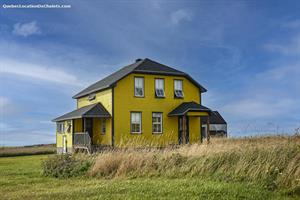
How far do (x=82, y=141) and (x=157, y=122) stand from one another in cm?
590

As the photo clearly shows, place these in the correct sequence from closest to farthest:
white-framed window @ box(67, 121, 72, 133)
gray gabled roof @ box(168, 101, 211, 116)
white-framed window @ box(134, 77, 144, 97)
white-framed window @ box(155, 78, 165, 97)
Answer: gray gabled roof @ box(168, 101, 211, 116), white-framed window @ box(134, 77, 144, 97), white-framed window @ box(155, 78, 165, 97), white-framed window @ box(67, 121, 72, 133)

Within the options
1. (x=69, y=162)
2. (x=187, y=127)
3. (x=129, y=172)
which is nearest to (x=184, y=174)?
(x=129, y=172)

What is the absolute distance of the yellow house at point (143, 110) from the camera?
2645 cm

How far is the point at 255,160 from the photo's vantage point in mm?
10789

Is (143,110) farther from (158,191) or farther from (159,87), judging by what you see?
(158,191)

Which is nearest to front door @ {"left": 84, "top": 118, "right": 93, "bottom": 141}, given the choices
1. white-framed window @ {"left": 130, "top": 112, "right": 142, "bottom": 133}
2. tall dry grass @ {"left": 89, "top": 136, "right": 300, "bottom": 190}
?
white-framed window @ {"left": 130, "top": 112, "right": 142, "bottom": 133}

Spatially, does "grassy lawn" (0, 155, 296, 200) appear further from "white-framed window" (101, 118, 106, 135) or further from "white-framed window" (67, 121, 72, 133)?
"white-framed window" (67, 121, 72, 133)

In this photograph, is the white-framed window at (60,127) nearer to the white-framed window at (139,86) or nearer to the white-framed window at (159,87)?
the white-framed window at (139,86)

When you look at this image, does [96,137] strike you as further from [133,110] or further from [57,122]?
[57,122]

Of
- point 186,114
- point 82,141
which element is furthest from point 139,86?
point 82,141

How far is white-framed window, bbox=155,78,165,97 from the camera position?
92.0 feet

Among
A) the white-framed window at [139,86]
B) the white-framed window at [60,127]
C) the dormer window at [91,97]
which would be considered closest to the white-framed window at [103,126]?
the dormer window at [91,97]

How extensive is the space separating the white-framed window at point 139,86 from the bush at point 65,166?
12493 millimetres

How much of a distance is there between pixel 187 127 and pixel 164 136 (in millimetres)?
2421
